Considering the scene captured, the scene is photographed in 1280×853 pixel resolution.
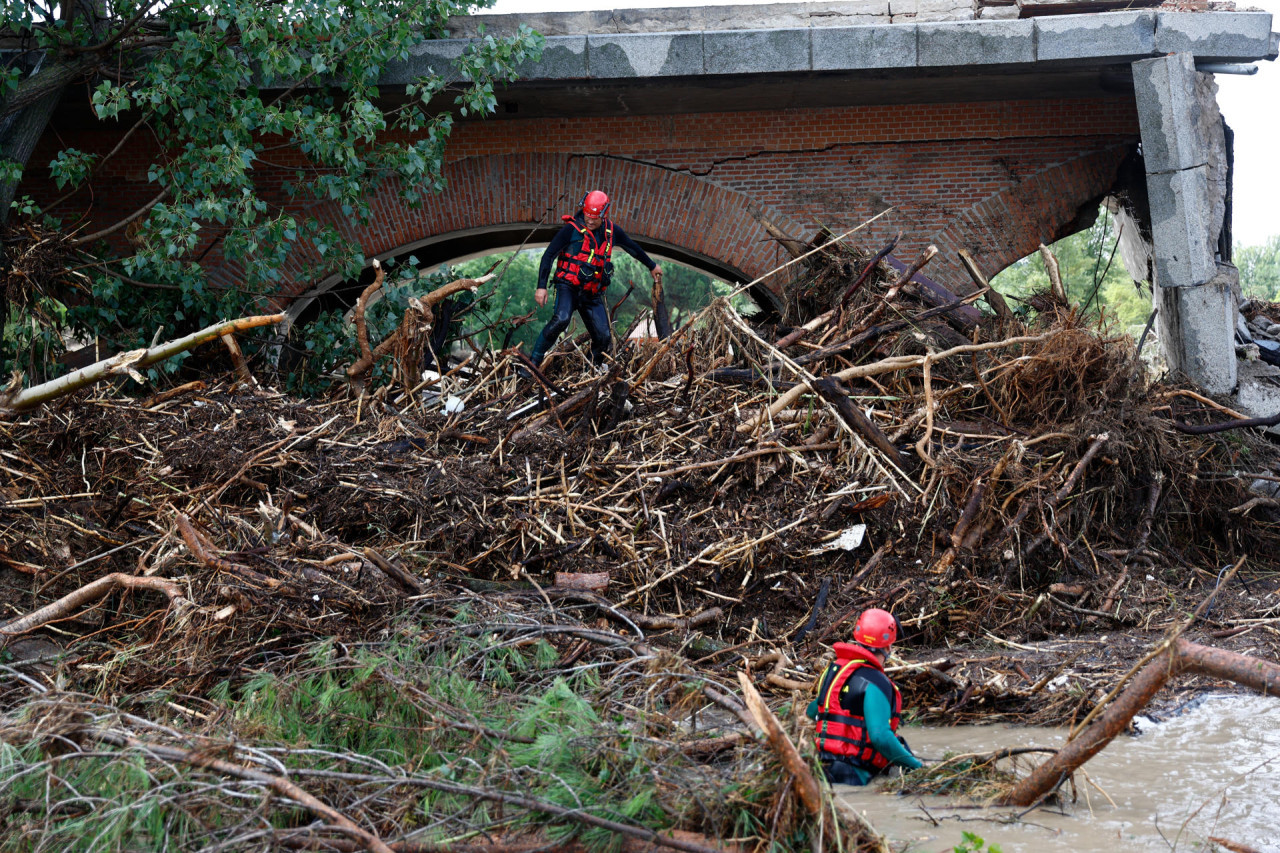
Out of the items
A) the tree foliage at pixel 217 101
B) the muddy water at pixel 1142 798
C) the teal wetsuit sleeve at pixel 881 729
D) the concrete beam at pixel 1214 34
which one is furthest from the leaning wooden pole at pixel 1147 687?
the concrete beam at pixel 1214 34

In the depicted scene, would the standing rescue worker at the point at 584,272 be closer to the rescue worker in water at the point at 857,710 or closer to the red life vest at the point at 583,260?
the red life vest at the point at 583,260

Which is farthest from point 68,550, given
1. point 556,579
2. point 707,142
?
point 707,142

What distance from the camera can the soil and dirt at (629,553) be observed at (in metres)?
3.58

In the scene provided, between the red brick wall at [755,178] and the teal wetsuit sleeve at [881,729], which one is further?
the red brick wall at [755,178]

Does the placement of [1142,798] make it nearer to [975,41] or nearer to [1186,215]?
[1186,215]

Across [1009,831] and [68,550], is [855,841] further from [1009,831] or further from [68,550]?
[68,550]

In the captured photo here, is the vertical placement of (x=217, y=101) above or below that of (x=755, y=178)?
above

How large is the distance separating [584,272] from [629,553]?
3025 mm

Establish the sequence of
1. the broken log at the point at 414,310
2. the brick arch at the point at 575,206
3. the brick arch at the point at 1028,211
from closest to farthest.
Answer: the broken log at the point at 414,310, the brick arch at the point at 1028,211, the brick arch at the point at 575,206

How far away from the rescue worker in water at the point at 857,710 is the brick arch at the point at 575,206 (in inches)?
280

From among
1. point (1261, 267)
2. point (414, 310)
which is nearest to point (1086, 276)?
point (1261, 267)

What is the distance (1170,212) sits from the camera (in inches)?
361

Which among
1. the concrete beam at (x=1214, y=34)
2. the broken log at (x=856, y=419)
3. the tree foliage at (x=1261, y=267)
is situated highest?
the concrete beam at (x=1214, y=34)

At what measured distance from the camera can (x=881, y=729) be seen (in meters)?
4.04
